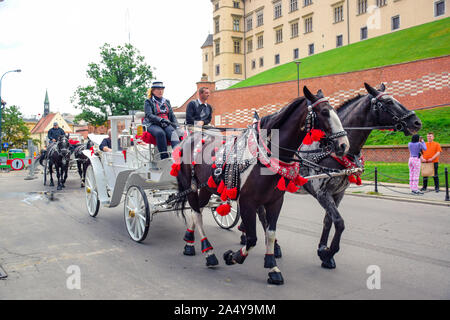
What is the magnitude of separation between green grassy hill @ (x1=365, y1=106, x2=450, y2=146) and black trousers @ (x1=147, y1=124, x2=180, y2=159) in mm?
16706

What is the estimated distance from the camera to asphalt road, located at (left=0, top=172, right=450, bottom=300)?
4.30 m

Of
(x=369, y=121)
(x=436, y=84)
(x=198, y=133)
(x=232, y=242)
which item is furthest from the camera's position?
(x=436, y=84)

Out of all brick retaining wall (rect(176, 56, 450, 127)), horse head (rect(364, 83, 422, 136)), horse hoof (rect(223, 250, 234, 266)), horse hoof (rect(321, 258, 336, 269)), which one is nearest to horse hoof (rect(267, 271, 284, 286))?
horse hoof (rect(223, 250, 234, 266))

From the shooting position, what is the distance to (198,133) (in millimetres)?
6016

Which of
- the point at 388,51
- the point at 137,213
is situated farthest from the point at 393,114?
the point at 388,51

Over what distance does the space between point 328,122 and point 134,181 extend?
4.22 meters

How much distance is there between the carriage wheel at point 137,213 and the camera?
20.7 ft

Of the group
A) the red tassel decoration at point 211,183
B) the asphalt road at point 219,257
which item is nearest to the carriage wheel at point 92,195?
the asphalt road at point 219,257

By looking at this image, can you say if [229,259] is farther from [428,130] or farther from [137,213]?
[428,130]

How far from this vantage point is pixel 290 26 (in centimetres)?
6072

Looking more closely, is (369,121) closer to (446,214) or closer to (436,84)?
(446,214)

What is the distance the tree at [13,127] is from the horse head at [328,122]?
180 feet
